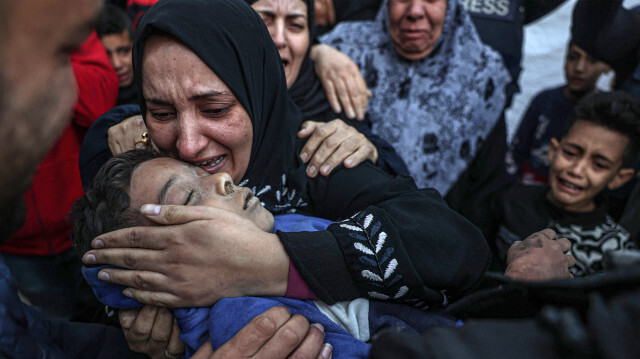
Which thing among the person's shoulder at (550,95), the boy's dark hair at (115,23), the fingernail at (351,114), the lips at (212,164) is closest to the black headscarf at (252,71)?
the lips at (212,164)

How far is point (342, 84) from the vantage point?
2.55 metres

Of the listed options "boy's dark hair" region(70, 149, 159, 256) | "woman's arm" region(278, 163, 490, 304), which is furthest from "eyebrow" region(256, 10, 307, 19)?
"woman's arm" region(278, 163, 490, 304)

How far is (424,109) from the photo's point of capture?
2.93 m

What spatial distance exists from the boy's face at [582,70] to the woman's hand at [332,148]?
275cm

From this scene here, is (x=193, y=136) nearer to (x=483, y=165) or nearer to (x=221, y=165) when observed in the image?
(x=221, y=165)

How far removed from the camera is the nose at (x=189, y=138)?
1.62 metres

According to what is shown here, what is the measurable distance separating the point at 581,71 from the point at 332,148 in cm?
303

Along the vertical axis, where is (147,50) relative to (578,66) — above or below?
above

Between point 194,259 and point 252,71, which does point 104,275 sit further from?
point 252,71

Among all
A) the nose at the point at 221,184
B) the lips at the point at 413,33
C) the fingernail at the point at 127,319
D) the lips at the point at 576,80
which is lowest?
the lips at the point at 576,80

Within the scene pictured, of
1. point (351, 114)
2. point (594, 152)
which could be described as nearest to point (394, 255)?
point (351, 114)

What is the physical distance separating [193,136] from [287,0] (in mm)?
1173

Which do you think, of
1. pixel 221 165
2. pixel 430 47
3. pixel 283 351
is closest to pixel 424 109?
pixel 430 47

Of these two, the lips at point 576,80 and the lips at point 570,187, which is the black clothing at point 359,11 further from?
the lips at point 570,187
